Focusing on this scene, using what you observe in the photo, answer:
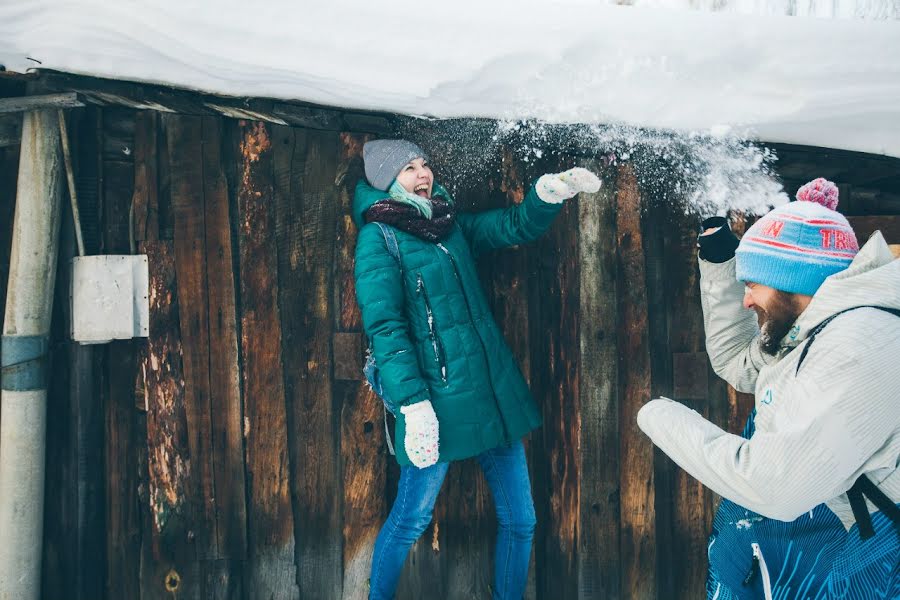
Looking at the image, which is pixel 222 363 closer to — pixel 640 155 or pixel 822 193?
pixel 640 155

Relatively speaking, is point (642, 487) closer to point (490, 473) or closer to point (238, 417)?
point (490, 473)

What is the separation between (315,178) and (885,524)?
2462 mm

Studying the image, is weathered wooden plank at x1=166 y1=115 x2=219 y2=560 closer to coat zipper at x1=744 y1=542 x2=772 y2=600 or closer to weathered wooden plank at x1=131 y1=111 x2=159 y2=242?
weathered wooden plank at x1=131 y1=111 x2=159 y2=242

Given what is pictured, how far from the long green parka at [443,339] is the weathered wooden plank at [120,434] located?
49.3 inches

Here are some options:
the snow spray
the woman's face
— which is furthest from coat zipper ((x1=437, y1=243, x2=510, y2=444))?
the snow spray

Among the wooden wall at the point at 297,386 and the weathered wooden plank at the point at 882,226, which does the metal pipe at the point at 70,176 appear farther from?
the weathered wooden plank at the point at 882,226

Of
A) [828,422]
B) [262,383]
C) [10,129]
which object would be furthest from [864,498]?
[10,129]

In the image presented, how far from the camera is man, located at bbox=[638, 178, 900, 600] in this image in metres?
1.31

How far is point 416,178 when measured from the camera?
2465 mm

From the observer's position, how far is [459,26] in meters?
2.43

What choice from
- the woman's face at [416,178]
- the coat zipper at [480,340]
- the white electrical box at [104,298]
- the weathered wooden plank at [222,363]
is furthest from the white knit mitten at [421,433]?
the white electrical box at [104,298]

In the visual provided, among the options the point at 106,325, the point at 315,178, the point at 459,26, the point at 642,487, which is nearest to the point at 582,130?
the point at 459,26

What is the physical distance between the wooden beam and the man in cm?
269

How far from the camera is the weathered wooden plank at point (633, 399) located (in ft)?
9.14
